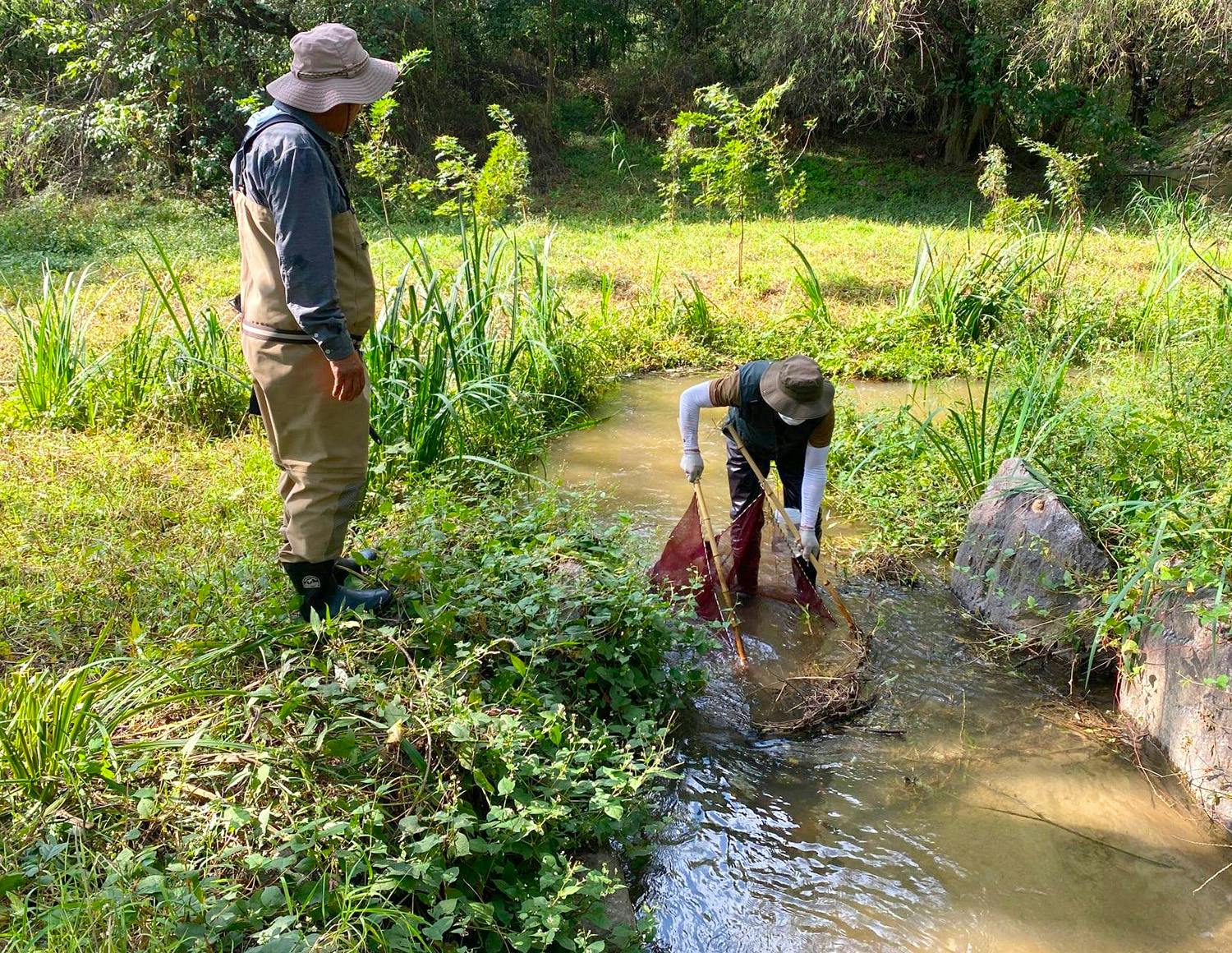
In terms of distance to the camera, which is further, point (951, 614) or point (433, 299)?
point (433, 299)

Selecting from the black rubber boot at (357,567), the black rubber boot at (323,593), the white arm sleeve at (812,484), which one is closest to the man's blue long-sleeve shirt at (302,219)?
the black rubber boot at (323,593)

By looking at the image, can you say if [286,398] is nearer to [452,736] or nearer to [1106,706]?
[452,736]

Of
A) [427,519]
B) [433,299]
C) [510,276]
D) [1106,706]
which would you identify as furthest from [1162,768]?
[510,276]

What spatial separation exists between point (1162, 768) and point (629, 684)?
1.90 meters

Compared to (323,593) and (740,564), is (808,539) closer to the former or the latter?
(740,564)

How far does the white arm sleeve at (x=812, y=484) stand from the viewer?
3566 millimetres

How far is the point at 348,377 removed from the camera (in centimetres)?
253

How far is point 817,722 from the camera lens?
325 cm

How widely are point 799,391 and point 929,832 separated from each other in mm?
1550

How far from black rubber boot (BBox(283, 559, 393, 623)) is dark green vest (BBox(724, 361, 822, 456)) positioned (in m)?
1.65

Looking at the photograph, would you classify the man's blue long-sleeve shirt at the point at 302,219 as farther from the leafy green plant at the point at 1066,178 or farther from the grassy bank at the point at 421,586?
the leafy green plant at the point at 1066,178

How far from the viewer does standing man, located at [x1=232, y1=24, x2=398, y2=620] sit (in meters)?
2.38

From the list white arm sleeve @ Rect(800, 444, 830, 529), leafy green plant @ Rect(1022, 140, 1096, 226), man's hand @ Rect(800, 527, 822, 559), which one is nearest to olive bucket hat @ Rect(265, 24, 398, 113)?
white arm sleeve @ Rect(800, 444, 830, 529)

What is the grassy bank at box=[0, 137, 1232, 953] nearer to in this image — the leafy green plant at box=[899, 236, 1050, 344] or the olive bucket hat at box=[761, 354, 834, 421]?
the leafy green plant at box=[899, 236, 1050, 344]
